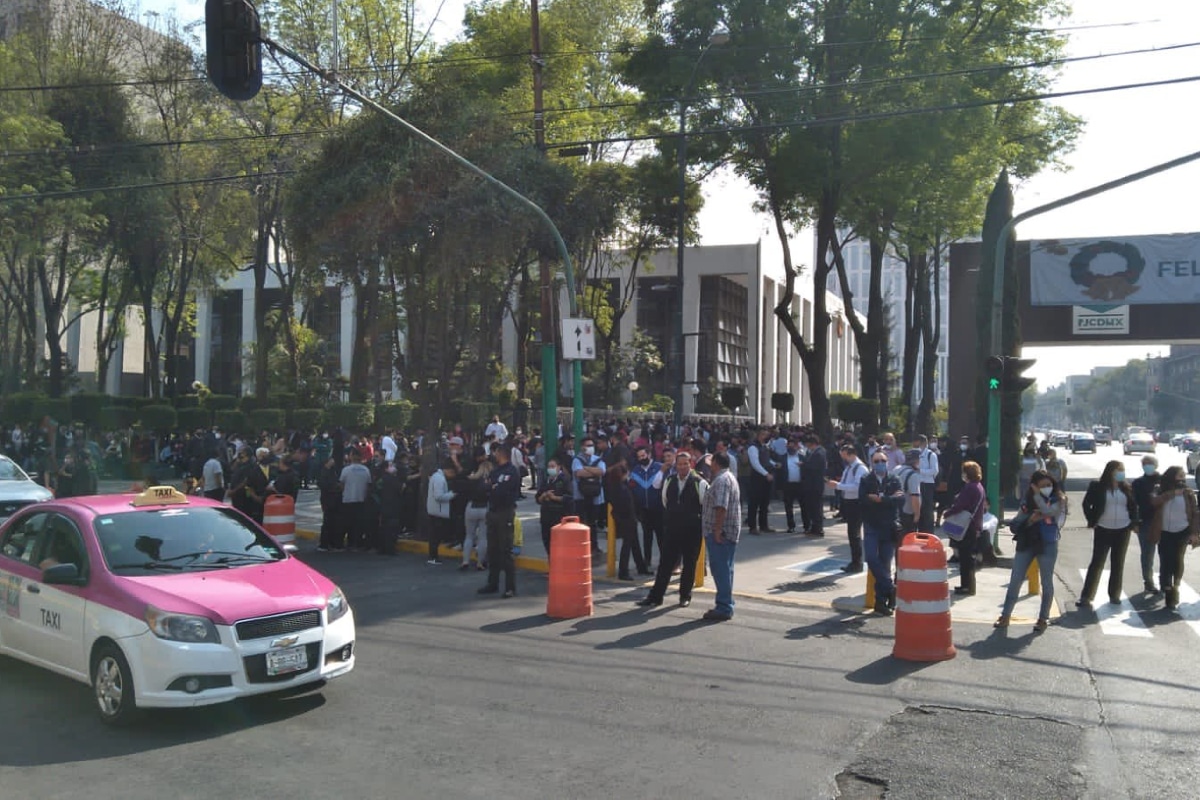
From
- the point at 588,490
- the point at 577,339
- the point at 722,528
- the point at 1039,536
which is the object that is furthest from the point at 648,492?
the point at 1039,536

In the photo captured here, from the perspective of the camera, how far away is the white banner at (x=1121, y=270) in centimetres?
3784

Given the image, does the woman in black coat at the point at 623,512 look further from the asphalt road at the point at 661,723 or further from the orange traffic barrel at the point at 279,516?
the orange traffic barrel at the point at 279,516

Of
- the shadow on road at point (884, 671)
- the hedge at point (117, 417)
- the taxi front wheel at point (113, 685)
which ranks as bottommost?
the shadow on road at point (884, 671)

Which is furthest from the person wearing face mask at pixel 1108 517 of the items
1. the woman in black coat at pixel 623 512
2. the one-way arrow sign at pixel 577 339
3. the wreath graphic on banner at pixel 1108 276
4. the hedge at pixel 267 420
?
the hedge at pixel 267 420

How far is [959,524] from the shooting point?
1232 cm

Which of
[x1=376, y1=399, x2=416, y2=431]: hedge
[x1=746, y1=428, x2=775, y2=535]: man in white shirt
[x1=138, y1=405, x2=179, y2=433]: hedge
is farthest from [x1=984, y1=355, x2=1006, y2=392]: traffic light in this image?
[x1=376, y1=399, x2=416, y2=431]: hedge

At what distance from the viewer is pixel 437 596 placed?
41.7 ft

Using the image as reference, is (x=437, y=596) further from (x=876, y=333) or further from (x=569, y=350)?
(x=876, y=333)

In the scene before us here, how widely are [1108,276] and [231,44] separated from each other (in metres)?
35.8

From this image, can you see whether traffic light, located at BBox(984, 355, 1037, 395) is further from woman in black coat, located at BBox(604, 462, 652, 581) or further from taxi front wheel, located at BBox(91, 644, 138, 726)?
taxi front wheel, located at BBox(91, 644, 138, 726)

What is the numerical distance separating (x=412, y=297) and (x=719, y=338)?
4689 centimetres

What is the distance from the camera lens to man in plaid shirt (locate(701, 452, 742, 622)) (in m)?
11.1

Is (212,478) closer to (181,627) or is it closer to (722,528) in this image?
(722,528)

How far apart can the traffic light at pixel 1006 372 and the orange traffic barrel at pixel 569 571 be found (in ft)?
26.3
